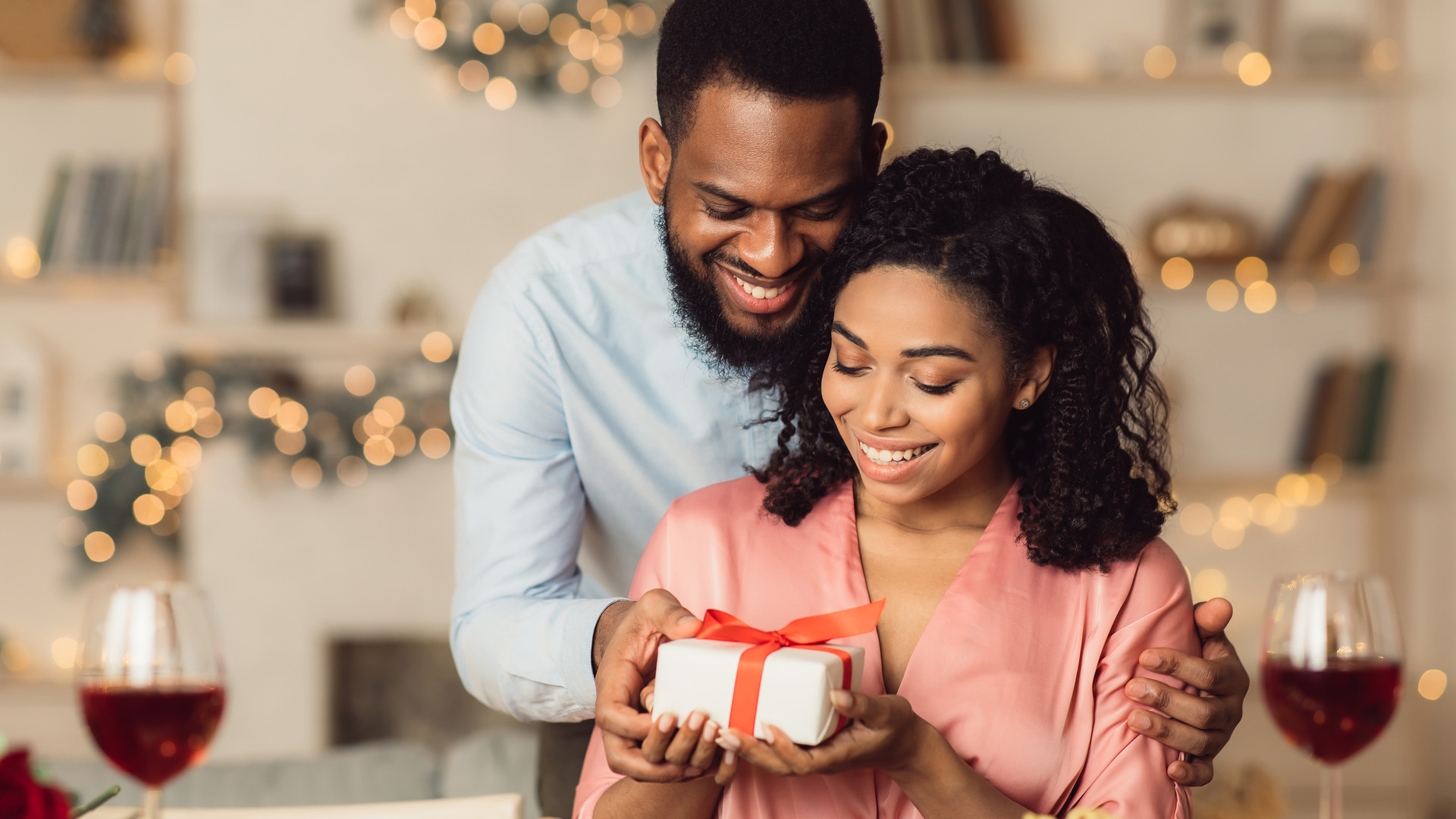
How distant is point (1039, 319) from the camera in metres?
1.21

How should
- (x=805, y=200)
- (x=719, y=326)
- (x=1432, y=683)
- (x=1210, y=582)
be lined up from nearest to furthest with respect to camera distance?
(x=805, y=200)
(x=719, y=326)
(x=1432, y=683)
(x=1210, y=582)

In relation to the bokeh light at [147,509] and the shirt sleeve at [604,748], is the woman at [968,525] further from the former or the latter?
the bokeh light at [147,509]

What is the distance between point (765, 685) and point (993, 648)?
36 cm

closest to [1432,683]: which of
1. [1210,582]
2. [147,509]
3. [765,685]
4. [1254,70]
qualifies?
[1210,582]

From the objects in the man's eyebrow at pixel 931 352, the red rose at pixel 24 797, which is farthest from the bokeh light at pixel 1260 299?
the red rose at pixel 24 797

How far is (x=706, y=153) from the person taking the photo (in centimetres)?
128

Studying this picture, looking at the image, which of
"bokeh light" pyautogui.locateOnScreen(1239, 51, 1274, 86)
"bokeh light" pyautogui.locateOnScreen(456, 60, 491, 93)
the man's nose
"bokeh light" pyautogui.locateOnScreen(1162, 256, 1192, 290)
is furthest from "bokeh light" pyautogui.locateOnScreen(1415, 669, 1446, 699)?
"bokeh light" pyautogui.locateOnScreen(456, 60, 491, 93)

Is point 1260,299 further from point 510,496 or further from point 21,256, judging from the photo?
point 21,256

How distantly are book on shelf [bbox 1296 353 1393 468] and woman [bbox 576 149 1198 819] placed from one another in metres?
2.55

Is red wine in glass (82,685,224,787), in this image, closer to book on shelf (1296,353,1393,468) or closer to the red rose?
the red rose

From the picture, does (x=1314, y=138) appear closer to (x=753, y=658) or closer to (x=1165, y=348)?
(x=1165, y=348)

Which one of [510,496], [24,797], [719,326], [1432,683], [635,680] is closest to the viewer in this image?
[24,797]

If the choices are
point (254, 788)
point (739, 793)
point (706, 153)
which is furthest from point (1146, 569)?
point (254, 788)

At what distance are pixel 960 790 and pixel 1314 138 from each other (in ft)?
10.6
